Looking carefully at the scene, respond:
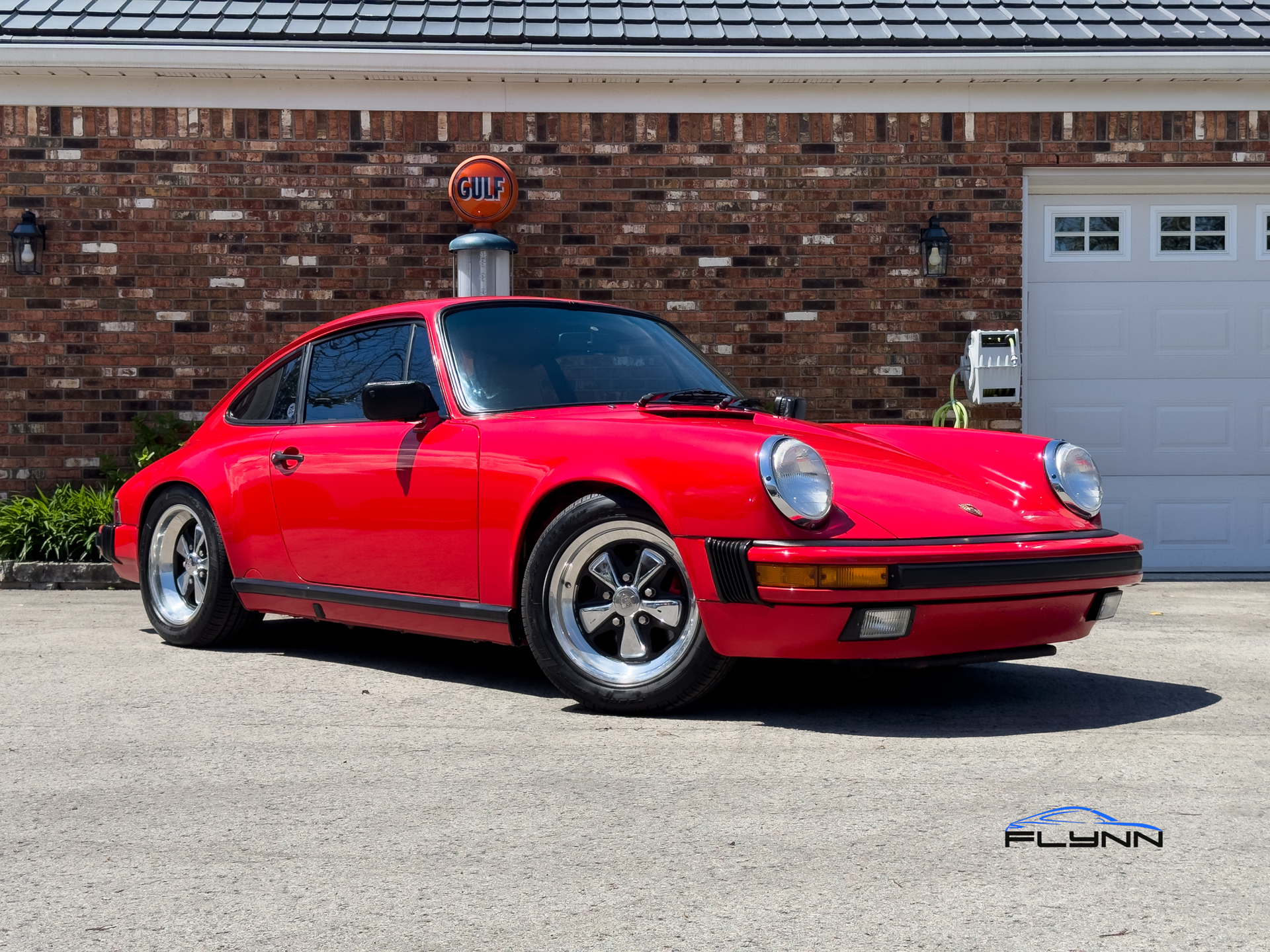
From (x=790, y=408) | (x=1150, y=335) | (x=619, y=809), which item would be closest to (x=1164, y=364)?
(x=1150, y=335)

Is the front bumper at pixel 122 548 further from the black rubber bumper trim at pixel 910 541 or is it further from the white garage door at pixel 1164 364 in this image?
the white garage door at pixel 1164 364

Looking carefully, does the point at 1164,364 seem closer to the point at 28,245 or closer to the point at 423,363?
the point at 423,363

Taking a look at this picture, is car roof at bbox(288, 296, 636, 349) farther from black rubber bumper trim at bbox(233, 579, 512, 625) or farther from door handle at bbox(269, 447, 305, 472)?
black rubber bumper trim at bbox(233, 579, 512, 625)

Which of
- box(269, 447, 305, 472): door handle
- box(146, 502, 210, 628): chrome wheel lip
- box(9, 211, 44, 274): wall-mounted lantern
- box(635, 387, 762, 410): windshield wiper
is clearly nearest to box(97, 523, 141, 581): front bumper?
box(146, 502, 210, 628): chrome wheel lip

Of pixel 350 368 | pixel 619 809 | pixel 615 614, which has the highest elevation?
pixel 350 368

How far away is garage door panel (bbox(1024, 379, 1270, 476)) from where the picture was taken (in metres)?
9.26

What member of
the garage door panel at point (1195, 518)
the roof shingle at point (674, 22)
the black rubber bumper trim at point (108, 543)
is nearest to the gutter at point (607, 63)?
the roof shingle at point (674, 22)

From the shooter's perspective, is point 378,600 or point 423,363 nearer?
point 378,600

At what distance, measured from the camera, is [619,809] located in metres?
3.02

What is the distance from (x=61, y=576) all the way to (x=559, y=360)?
4.64 m

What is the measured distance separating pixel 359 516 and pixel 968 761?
2.35 metres

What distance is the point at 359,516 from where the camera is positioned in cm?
471

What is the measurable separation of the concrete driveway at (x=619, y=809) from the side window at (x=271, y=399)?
1062mm

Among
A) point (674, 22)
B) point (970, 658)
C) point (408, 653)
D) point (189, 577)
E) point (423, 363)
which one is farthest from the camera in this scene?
point (674, 22)
